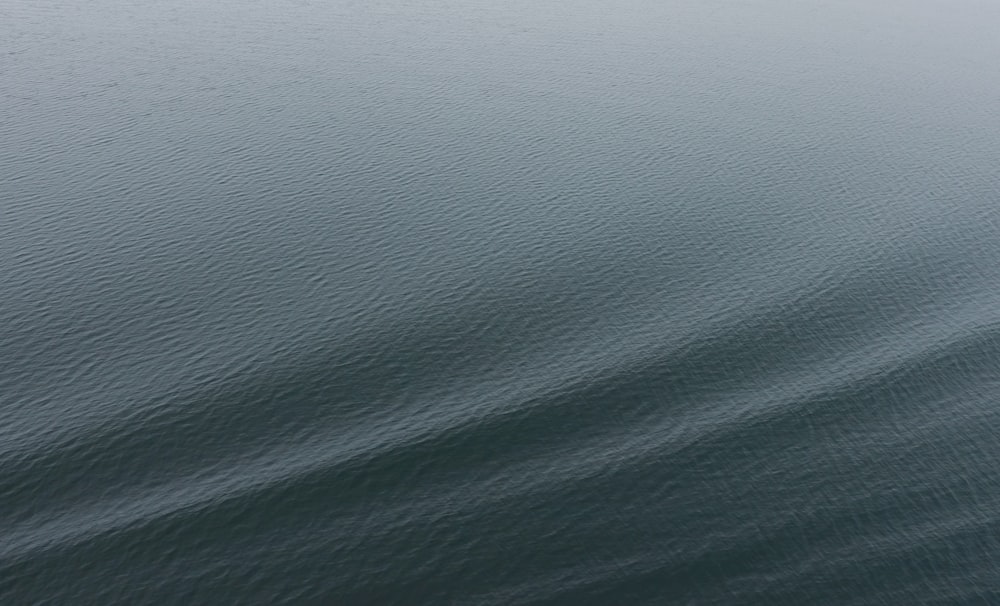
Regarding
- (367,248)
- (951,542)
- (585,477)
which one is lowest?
(951,542)

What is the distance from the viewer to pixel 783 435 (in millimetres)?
133500

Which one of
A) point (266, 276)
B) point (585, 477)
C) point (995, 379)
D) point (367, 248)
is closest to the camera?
point (585, 477)

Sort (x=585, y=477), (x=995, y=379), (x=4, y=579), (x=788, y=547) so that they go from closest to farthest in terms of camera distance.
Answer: (x=4, y=579), (x=788, y=547), (x=585, y=477), (x=995, y=379)

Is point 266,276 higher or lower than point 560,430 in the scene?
higher

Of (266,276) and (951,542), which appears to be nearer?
(951,542)

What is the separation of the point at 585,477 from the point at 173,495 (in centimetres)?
5628

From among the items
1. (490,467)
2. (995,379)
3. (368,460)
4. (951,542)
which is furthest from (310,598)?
(995,379)

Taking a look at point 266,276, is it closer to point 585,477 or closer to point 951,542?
point 585,477

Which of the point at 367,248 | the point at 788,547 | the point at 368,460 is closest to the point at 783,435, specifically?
the point at 788,547

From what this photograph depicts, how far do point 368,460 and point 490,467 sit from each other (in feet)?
57.1

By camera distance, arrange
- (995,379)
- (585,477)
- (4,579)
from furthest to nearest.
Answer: (995,379), (585,477), (4,579)

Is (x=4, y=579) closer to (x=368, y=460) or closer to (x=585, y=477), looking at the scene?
(x=368, y=460)

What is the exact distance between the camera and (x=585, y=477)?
409ft

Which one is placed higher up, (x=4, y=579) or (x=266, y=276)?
(x=266, y=276)
